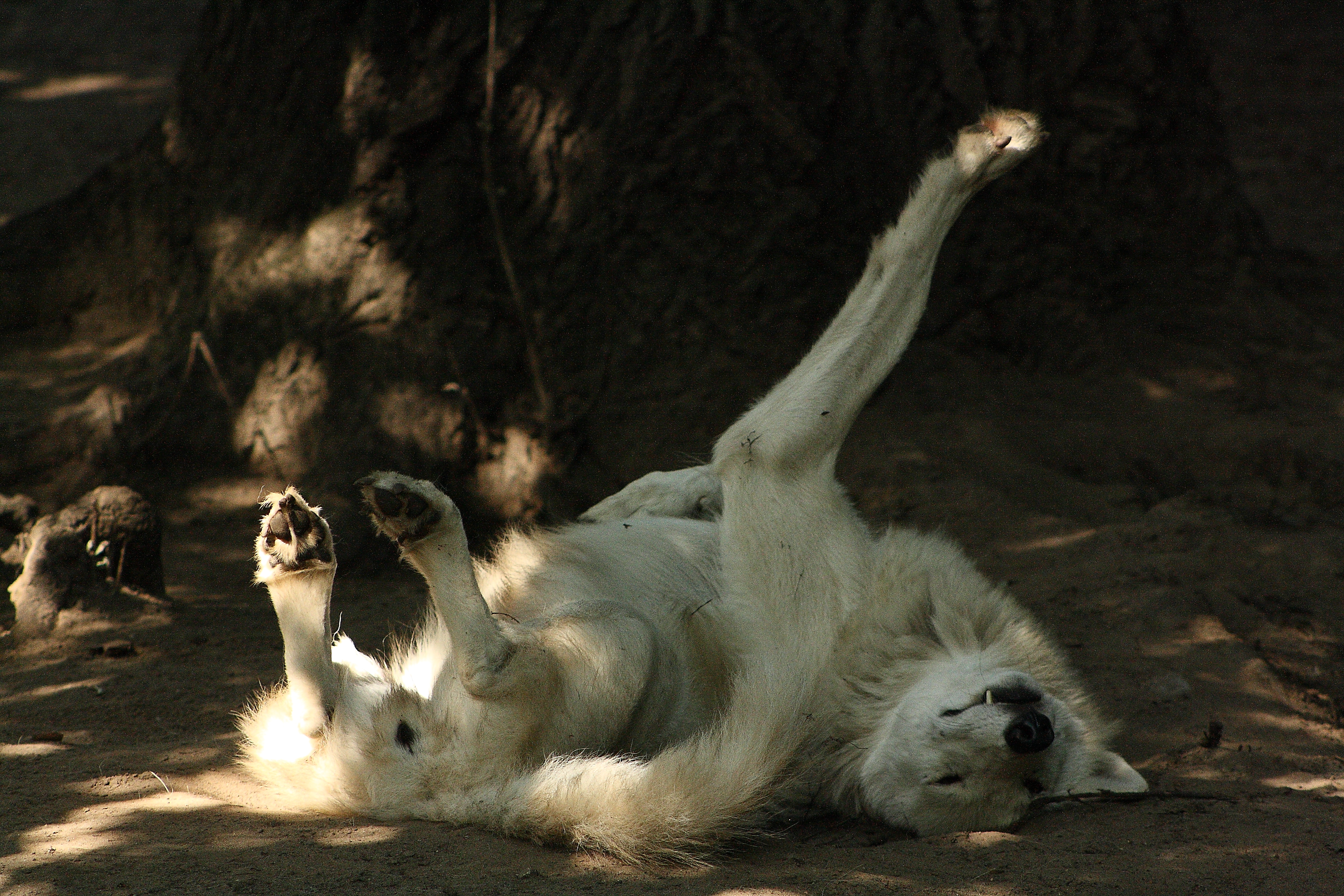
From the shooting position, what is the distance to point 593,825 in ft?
9.52

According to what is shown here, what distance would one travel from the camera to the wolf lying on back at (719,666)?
3.08 metres

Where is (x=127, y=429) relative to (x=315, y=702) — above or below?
above

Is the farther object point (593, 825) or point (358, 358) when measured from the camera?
point (358, 358)

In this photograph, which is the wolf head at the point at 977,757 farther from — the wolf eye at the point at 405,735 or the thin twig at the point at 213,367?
the thin twig at the point at 213,367

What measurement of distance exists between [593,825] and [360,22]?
13.0 ft

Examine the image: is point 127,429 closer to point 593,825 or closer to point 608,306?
point 608,306

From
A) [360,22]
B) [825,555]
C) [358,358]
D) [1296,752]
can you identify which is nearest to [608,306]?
[358,358]

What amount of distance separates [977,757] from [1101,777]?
465 millimetres

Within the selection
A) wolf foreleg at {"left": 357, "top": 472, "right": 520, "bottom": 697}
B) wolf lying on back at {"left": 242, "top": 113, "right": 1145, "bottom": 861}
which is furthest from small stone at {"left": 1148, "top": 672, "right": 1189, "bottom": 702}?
wolf foreleg at {"left": 357, "top": 472, "right": 520, "bottom": 697}

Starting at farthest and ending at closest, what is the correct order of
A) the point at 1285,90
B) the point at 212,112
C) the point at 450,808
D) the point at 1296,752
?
the point at 1285,90 < the point at 212,112 < the point at 1296,752 < the point at 450,808

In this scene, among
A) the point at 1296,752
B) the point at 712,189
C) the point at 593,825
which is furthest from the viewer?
the point at 712,189

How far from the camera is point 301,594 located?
331 centimetres

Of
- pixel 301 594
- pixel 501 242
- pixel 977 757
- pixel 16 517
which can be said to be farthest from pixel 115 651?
pixel 977 757

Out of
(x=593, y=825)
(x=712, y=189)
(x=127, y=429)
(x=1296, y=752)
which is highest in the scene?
(x=712, y=189)
